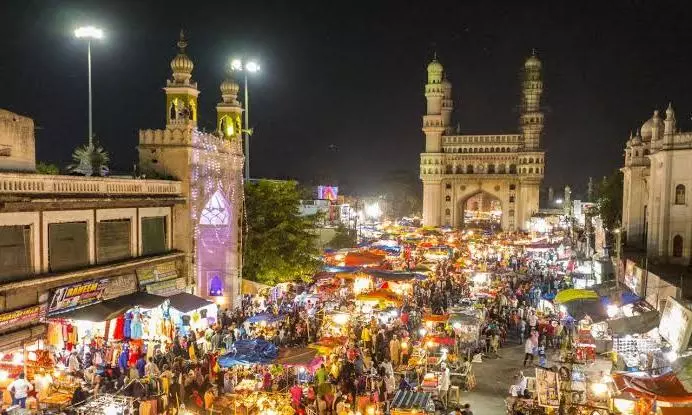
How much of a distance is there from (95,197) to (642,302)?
16622mm

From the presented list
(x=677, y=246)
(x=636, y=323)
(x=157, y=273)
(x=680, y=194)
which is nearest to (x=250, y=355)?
(x=157, y=273)

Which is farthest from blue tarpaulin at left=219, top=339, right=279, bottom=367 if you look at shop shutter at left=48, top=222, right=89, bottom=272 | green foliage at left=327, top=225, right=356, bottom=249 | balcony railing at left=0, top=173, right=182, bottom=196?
green foliage at left=327, top=225, right=356, bottom=249

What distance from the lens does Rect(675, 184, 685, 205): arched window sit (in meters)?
29.0

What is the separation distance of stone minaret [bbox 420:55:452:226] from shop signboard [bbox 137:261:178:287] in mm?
55506

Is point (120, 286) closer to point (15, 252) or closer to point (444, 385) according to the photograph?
point (15, 252)

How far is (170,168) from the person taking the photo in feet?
65.4

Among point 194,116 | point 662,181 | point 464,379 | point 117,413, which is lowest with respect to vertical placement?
point 464,379

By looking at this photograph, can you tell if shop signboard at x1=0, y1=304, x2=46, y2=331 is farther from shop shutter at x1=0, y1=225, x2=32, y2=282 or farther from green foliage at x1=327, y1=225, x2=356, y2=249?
green foliage at x1=327, y1=225, x2=356, y2=249

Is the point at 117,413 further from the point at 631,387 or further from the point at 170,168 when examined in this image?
the point at 170,168

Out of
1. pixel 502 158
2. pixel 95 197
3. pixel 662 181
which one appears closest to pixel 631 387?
A: pixel 95 197

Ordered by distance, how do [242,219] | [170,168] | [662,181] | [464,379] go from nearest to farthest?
1. [464,379]
2. [170,168]
3. [242,219]
4. [662,181]

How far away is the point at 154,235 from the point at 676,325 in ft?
50.0

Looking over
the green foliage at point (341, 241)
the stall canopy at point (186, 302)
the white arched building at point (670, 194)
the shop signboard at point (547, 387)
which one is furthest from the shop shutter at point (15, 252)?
the green foliage at point (341, 241)

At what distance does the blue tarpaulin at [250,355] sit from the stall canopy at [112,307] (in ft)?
11.9
